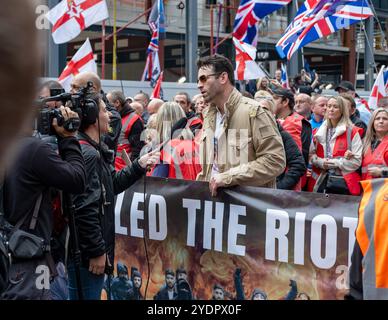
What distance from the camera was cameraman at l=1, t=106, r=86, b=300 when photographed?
3801 mm

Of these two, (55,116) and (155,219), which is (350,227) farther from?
(55,116)

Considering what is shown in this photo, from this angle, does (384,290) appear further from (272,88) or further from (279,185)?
(272,88)

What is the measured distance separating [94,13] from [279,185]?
4.91 meters

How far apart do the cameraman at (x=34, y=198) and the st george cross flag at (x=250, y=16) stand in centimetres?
864

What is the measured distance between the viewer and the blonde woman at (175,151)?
6.37 m

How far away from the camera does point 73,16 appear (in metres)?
10.2

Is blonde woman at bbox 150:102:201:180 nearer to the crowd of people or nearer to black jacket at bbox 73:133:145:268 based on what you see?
the crowd of people

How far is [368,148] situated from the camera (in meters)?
7.24

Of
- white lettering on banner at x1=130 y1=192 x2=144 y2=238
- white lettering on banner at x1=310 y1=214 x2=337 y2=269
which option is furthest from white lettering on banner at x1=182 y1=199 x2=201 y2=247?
white lettering on banner at x1=310 y1=214 x2=337 y2=269

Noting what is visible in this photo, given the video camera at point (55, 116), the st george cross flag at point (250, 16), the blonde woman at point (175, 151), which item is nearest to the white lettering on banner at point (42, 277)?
the video camera at point (55, 116)

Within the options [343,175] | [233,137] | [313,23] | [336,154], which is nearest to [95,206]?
[233,137]

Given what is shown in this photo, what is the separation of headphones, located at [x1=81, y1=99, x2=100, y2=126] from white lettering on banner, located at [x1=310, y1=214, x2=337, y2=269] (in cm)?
164

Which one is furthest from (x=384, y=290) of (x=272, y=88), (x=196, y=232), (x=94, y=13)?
(x=94, y=13)
